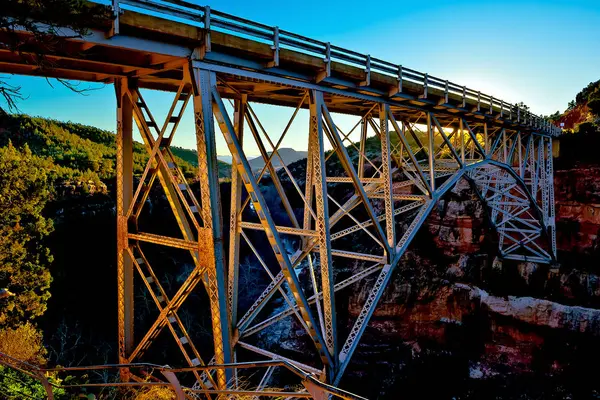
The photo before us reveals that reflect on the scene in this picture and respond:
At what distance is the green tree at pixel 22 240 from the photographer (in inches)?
550

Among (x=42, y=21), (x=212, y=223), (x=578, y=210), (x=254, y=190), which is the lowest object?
(x=212, y=223)

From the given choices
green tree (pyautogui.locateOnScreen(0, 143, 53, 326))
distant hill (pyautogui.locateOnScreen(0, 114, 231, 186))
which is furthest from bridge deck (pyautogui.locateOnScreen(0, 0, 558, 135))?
distant hill (pyautogui.locateOnScreen(0, 114, 231, 186))

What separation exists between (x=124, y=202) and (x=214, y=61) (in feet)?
7.96

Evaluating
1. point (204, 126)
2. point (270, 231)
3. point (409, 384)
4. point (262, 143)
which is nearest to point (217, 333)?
point (270, 231)

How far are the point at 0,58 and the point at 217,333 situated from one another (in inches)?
158

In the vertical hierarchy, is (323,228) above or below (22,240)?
above

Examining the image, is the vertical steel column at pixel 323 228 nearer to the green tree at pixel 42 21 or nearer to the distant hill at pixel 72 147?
the green tree at pixel 42 21

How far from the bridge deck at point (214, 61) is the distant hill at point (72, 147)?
1378cm

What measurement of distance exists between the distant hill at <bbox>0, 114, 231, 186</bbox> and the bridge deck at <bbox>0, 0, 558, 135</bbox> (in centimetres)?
1378

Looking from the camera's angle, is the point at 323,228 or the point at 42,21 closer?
the point at 42,21

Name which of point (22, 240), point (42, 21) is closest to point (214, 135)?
point (42, 21)

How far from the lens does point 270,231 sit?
206 inches

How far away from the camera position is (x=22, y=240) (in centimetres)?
1484

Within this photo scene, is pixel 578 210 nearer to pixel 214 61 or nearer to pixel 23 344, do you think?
pixel 214 61
